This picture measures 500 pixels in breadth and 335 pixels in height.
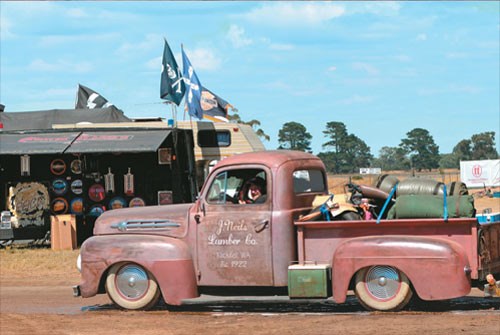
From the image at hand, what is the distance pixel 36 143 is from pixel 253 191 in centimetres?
1050

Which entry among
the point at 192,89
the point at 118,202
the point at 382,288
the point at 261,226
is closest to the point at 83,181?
the point at 118,202

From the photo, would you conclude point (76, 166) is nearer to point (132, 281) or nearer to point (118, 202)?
point (118, 202)

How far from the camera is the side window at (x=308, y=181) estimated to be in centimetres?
1047

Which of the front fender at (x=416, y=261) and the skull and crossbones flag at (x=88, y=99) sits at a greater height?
the skull and crossbones flag at (x=88, y=99)

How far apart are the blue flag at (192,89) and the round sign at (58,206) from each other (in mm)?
3946

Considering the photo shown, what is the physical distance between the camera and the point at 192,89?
23234 millimetres

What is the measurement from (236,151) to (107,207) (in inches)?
139

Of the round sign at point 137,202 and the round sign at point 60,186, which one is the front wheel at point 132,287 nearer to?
the round sign at point 137,202

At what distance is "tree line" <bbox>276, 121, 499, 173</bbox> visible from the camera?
90500 mm

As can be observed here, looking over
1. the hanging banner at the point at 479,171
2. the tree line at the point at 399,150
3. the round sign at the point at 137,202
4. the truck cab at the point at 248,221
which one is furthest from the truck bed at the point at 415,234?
the tree line at the point at 399,150

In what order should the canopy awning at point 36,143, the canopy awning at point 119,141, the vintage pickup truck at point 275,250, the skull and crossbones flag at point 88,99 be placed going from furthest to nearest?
1. the skull and crossbones flag at point 88,99
2. the canopy awning at point 36,143
3. the canopy awning at point 119,141
4. the vintage pickup truck at point 275,250

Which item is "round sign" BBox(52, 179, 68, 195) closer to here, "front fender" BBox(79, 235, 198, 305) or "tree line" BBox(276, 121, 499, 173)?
"front fender" BBox(79, 235, 198, 305)

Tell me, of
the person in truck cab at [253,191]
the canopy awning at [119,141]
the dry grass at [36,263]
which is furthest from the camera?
the canopy awning at [119,141]

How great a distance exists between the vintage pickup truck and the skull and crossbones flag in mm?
13718
